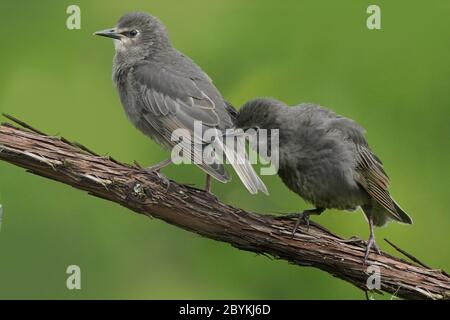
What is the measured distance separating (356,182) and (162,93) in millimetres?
1495

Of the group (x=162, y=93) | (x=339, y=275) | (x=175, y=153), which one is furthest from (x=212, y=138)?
(x=339, y=275)

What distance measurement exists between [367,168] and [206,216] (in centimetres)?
124

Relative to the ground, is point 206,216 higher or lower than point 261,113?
lower

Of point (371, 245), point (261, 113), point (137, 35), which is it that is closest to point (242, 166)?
point (261, 113)

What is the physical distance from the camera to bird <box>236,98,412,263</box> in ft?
16.3

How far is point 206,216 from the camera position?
14.6 ft

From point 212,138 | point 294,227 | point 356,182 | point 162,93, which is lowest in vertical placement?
point 294,227

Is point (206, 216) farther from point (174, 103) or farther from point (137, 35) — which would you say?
point (137, 35)

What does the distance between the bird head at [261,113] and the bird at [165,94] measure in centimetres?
23

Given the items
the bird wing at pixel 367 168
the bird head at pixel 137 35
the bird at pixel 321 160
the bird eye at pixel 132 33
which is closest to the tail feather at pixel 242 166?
the bird at pixel 321 160

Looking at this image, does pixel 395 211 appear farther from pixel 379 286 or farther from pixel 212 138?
pixel 212 138

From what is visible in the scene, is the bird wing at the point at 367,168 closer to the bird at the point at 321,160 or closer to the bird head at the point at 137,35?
the bird at the point at 321,160

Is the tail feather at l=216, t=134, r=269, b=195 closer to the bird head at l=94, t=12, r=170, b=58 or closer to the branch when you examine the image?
the branch

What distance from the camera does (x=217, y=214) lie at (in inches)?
177
